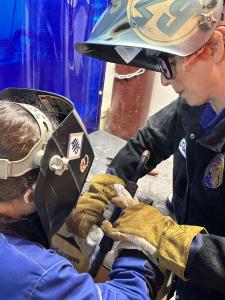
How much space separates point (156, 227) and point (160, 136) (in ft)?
1.48

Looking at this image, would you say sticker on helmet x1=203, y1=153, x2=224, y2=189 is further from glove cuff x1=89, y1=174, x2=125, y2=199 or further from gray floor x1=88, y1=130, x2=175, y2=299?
gray floor x1=88, y1=130, x2=175, y2=299

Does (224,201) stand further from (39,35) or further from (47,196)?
(39,35)

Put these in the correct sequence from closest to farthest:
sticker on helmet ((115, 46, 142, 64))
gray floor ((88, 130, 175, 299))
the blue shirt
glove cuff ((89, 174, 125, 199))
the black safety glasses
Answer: the blue shirt → the black safety glasses → sticker on helmet ((115, 46, 142, 64)) → glove cuff ((89, 174, 125, 199)) → gray floor ((88, 130, 175, 299))

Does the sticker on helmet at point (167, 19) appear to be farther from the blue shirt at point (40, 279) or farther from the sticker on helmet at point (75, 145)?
the blue shirt at point (40, 279)

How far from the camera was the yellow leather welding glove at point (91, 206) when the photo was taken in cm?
98

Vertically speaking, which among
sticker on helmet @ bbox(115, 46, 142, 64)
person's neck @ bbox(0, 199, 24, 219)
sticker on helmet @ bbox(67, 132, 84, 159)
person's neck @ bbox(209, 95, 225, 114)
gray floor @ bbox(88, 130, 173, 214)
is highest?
sticker on helmet @ bbox(115, 46, 142, 64)

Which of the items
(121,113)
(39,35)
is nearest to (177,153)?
(39,35)

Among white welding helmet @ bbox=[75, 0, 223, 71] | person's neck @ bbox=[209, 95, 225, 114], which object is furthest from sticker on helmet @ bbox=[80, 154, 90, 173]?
person's neck @ bbox=[209, 95, 225, 114]

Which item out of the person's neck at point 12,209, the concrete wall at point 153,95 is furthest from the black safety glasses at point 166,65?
the concrete wall at point 153,95

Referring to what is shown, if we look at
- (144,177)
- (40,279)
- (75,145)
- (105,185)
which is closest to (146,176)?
(144,177)

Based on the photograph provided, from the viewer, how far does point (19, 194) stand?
702 mm

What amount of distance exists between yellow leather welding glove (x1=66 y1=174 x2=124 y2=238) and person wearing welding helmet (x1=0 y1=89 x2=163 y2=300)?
16 cm

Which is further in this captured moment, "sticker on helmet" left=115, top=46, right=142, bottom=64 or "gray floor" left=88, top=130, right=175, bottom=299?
"gray floor" left=88, top=130, right=175, bottom=299

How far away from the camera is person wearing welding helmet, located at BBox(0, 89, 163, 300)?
2.11 ft
